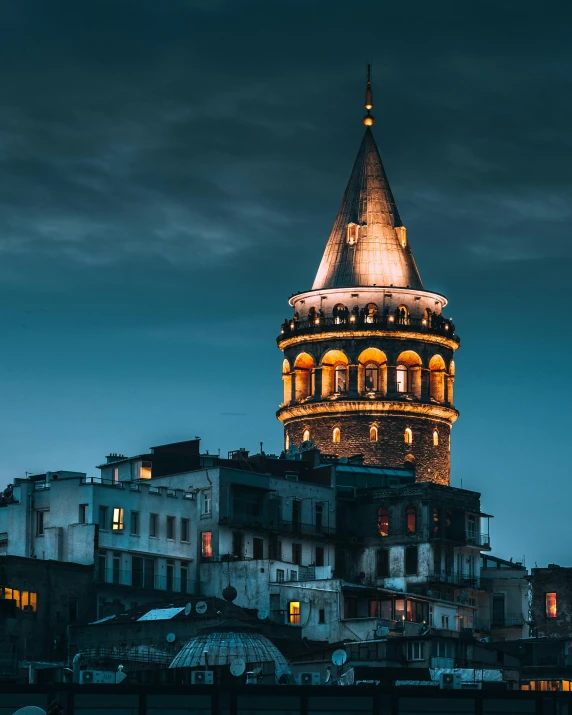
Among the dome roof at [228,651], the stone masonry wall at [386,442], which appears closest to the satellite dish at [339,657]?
the dome roof at [228,651]

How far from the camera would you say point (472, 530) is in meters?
154

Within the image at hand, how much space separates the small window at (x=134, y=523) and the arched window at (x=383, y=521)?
17.3 metres

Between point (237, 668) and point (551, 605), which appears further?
point (551, 605)

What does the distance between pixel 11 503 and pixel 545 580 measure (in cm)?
2991

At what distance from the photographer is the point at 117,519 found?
142m

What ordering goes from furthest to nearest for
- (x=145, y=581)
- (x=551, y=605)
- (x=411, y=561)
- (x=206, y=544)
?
(x=411, y=561) < (x=206, y=544) < (x=551, y=605) < (x=145, y=581)

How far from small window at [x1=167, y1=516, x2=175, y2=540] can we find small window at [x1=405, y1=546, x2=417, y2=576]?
577 inches

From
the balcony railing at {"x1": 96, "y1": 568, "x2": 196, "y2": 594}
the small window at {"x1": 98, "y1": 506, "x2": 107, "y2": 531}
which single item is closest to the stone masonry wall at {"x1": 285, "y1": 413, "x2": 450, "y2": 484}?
the balcony railing at {"x1": 96, "y1": 568, "x2": 196, "y2": 594}

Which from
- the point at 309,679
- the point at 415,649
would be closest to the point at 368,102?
the point at 415,649

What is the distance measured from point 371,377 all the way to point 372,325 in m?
3.26

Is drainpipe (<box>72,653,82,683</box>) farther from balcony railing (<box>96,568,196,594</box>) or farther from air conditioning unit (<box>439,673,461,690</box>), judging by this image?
balcony railing (<box>96,568,196,594</box>)

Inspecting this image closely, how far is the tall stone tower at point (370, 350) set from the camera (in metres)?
164

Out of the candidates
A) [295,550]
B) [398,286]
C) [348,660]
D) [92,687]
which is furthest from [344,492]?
[92,687]

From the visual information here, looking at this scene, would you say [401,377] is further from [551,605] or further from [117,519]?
[117,519]
